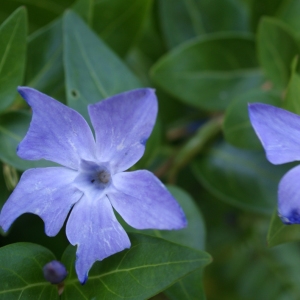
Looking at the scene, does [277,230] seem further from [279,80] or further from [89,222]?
[279,80]

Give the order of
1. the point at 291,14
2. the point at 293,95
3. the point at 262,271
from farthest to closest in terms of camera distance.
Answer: the point at 262,271 → the point at 291,14 → the point at 293,95

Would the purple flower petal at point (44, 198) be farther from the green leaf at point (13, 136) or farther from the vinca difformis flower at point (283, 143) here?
the vinca difformis flower at point (283, 143)

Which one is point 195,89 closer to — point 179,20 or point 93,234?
point 179,20

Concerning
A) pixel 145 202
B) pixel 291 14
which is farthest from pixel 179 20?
pixel 145 202

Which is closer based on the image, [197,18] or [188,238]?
[188,238]

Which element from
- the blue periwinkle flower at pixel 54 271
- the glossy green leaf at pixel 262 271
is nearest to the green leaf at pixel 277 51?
the blue periwinkle flower at pixel 54 271

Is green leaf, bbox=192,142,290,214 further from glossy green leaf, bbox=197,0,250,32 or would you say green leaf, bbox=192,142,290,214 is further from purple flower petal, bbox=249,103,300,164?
purple flower petal, bbox=249,103,300,164

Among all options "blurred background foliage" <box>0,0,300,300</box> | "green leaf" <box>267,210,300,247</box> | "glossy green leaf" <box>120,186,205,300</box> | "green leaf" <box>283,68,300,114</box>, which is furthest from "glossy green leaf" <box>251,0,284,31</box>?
"green leaf" <box>267,210,300,247</box>

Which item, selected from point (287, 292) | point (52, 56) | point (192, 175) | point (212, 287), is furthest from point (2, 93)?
point (287, 292)
